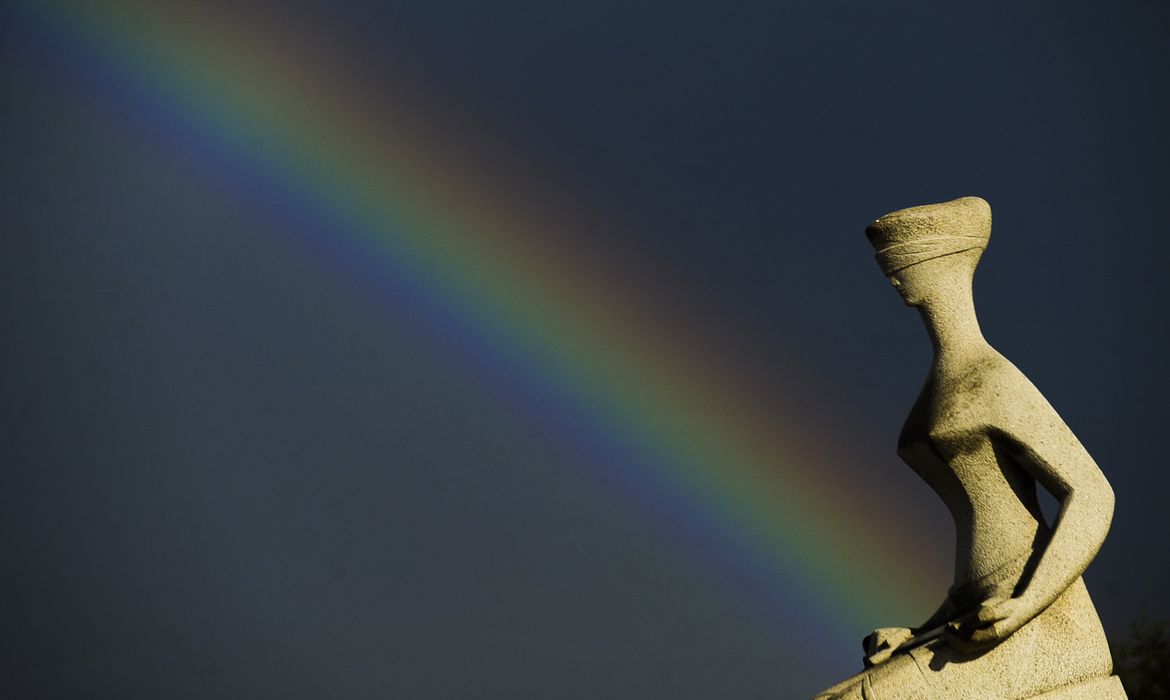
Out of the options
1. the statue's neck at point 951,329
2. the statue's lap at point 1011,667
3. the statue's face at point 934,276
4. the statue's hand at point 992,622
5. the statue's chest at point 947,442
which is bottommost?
the statue's lap at point 1011,667

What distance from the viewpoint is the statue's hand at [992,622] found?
4887 mm

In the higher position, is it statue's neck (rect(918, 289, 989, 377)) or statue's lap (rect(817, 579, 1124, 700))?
statue's neck (rect(918, 289, 989, 377))

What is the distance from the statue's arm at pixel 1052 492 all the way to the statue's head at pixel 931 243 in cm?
51

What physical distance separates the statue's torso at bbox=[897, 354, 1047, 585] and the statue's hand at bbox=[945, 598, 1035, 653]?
31cm

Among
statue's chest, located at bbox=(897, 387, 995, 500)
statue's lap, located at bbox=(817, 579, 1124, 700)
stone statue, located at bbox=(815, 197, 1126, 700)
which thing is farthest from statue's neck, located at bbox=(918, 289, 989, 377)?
statue's lap, located at bbox=(817, 579, 1124, 700)

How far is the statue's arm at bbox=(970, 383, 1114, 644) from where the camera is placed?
4.93 m

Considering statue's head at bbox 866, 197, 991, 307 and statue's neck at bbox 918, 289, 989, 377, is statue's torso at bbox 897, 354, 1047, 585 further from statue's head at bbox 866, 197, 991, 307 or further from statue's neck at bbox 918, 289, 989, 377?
statue's head at bbox 866, 197, 991, 307

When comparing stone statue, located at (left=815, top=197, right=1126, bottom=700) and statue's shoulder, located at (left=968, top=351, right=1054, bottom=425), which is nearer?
stone statue, located at (left=815, top=197, right=1126, bottom=700)

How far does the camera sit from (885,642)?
5.44 m

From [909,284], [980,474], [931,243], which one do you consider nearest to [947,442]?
[980,474]

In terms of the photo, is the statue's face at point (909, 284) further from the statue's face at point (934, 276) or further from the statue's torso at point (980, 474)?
the statue's torso at point (980, 474)

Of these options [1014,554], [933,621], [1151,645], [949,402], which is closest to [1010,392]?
[949,402]

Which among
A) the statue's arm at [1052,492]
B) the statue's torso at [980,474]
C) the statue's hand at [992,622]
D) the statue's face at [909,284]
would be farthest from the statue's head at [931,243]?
the statue's hand at [992,622]

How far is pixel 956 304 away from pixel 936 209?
354 mm
